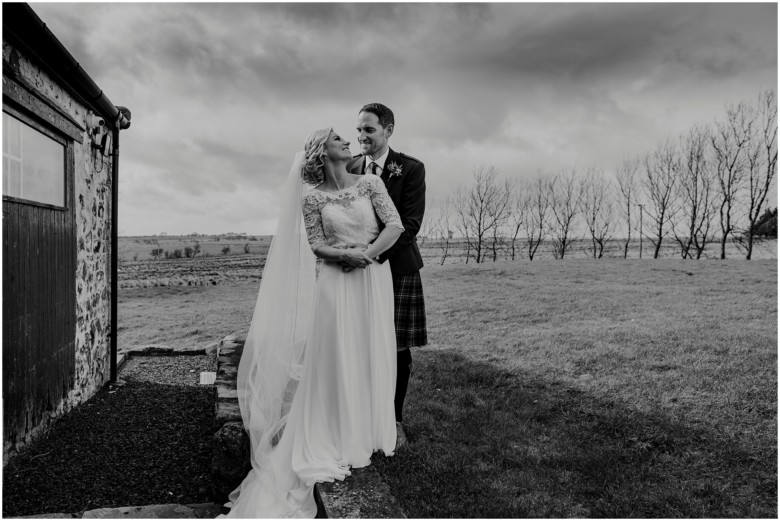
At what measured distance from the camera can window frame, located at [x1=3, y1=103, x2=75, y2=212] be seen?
14.3 feet

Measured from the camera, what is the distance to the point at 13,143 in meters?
4.37

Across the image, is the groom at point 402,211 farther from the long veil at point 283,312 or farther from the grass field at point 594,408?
the grass field at point 594,408

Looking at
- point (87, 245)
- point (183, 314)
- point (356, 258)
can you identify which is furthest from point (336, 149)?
point (183, 314)

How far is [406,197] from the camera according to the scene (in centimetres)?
399

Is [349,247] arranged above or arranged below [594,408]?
above

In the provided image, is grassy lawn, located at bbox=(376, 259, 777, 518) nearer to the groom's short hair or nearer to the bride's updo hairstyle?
the bride's updo hairstyle

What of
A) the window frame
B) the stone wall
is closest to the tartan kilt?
the window frame

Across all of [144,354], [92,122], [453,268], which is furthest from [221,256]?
[92,122]

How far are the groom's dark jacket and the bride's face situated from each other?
412mm

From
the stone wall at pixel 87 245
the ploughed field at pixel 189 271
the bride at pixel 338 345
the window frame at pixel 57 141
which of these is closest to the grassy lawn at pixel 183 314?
the ploughed field at pixel 189 271

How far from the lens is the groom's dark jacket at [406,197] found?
156 inches

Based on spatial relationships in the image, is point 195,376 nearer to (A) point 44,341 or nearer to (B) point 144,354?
(B) point 144,354

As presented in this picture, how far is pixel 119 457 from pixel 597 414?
4383mm

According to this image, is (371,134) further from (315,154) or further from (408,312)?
(408,312)
